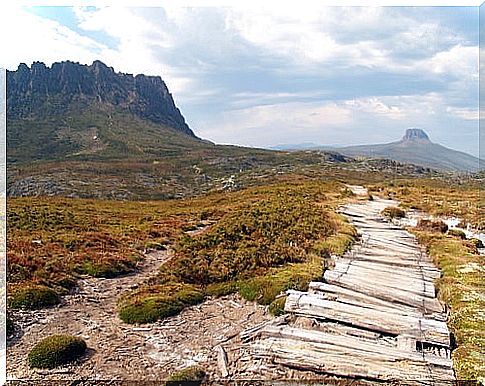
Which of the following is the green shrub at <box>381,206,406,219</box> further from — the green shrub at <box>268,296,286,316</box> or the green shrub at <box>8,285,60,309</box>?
the green shrub at <box>8,285,60,309</box>

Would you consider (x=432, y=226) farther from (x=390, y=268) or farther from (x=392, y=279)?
(x=392, y=279)

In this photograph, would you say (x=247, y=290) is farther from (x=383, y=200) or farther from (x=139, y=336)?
(x=383, y=200)

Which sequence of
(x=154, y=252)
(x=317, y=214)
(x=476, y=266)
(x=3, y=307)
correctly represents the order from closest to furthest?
(x=3, y=307), (x=476, y=266), (x=154, y=252), (x=317, y=214)

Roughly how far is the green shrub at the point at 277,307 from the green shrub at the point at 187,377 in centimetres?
320

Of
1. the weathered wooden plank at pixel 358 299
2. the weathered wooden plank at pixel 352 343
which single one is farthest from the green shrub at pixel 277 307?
the weathered wooden plank at pixel 352 343

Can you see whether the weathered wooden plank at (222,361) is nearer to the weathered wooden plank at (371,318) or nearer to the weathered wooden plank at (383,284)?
the weathered wooden plank at (371,318)

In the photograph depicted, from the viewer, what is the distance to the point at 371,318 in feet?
34.2

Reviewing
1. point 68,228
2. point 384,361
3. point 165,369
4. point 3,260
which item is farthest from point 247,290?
point 68,228

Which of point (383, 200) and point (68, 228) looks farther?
point (383, 200)

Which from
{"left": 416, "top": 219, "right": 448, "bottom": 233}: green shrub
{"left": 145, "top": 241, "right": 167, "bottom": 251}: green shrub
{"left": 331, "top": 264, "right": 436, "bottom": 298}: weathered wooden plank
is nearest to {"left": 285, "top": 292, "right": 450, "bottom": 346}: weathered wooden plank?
{"left": 331, "top": 264, "right": 436, "bottom": 298}: weathered wooden plank

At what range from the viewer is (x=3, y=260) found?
55.4ft

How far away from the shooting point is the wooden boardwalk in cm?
864

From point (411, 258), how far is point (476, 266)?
7.12ft

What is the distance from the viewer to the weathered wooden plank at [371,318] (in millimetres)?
9781
